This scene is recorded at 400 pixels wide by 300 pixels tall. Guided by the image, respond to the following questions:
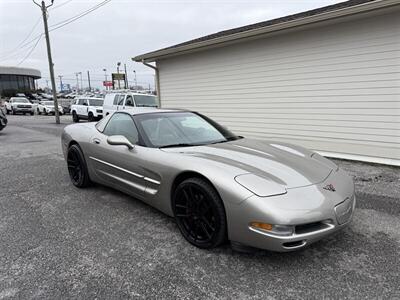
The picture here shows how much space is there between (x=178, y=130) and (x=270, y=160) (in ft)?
4.18

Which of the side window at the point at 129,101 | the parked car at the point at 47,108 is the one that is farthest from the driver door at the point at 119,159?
the parked car at the point at 47,108

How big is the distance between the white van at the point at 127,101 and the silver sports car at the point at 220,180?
9.77 metres

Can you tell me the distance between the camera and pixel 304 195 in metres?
2.58

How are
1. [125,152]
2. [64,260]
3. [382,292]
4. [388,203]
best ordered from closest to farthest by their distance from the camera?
[382,292], [64,260], [125,152], [388,203]

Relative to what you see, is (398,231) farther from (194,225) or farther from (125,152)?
(125,152)

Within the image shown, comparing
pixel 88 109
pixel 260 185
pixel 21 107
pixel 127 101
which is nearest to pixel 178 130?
pixel 260 185

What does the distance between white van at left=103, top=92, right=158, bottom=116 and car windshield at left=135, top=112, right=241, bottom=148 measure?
393 inches

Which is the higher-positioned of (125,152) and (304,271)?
(125,152)

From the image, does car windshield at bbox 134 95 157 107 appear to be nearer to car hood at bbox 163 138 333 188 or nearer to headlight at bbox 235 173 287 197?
car hood at bbox 163 138 333 188

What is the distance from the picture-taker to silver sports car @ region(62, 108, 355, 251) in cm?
247

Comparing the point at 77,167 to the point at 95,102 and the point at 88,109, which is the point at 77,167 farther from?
the point at 95,102

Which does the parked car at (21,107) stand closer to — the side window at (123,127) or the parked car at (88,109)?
the parked car at (88,109)

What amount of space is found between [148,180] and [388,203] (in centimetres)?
309

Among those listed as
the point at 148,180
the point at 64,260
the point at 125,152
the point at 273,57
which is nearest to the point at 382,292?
the point at 148,180
